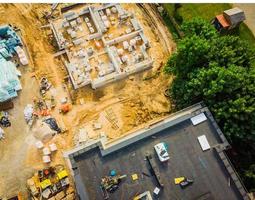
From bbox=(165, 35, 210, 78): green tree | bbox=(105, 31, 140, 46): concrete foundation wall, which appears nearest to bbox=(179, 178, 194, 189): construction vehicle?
bbox=(165, 35, 210, 78): green tree

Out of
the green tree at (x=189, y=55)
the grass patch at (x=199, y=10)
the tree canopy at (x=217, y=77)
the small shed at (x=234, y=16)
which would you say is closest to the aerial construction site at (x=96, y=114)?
the tree canopy at (x=217, y=77)

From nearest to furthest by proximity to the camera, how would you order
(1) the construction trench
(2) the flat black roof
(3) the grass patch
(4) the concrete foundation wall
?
(2) the flat black roof, (1) the construction trench, (4) the concrete foundation wall, (3) the grass patch

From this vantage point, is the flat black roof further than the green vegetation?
No

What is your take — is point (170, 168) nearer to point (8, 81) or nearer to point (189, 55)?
point (189, 55)

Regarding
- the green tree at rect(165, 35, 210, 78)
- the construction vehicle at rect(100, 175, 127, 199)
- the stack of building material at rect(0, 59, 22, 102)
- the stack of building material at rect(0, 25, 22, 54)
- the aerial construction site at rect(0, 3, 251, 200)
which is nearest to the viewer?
the construction vehicle at rect(100, 175, 127, 199)

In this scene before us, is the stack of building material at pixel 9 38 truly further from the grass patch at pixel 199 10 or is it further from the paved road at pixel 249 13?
the paved road at pixel 249 13

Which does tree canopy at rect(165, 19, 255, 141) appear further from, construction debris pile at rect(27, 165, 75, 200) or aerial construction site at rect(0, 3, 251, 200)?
construction debris pile at rect(27, 165, 75, 200)

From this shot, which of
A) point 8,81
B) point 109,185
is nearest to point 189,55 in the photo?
point 109,185
